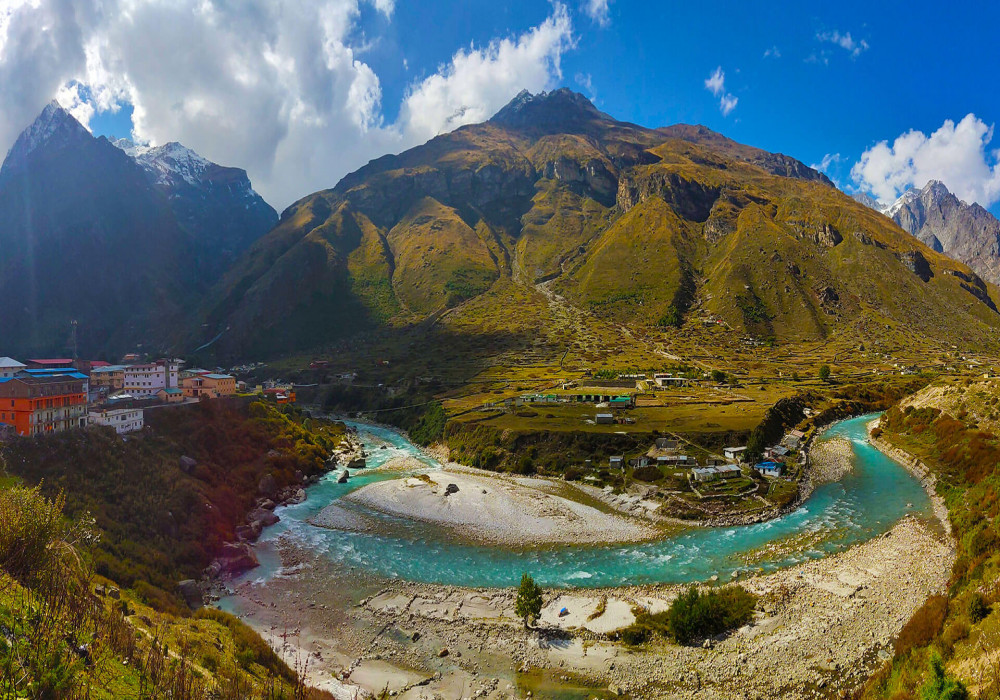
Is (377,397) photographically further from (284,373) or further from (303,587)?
(303,587)

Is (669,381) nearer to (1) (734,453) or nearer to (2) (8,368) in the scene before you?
(1) (734,453)

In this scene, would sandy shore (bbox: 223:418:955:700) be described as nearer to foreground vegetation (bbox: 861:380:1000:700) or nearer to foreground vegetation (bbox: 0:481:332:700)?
foreground vegetation (bbox: 861:380:1000:700)

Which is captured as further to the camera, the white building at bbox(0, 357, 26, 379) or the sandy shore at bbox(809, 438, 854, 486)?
the sandy shore at bbox(809, 438, 854, 486)

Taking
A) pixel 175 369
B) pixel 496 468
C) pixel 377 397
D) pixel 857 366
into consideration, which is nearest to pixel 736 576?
pixel 496 468

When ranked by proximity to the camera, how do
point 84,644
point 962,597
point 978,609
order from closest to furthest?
point 84,644
point 978,609
point 962,597

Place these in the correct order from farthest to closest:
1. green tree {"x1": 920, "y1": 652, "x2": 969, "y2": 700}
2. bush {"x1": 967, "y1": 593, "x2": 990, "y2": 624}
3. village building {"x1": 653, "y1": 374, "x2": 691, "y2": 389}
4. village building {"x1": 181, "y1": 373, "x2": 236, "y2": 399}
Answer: village building {"x1": 653, "y1": 374, "x2": 691, "y2": 389} → village building {"x1": 181, "y1": 373, "x2": 236, "y2": 399} → bush {"x1": 967, "y1": 593, "x2": 990, "y2": 624} → green tree {"x1": 920, "y1": 652, "x2": 969, "y2": 700}

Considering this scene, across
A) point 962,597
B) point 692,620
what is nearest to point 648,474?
point 692,620

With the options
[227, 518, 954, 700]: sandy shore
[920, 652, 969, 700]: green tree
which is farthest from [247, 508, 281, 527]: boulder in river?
[920, 652, 969, 700]: green tree

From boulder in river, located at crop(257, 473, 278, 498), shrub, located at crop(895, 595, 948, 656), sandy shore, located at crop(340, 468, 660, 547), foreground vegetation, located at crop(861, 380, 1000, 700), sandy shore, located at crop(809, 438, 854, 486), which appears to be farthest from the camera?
sandy shore, located at crop(809, 438, 854, 486)

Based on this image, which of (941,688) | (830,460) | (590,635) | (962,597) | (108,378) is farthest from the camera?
(108,378)
